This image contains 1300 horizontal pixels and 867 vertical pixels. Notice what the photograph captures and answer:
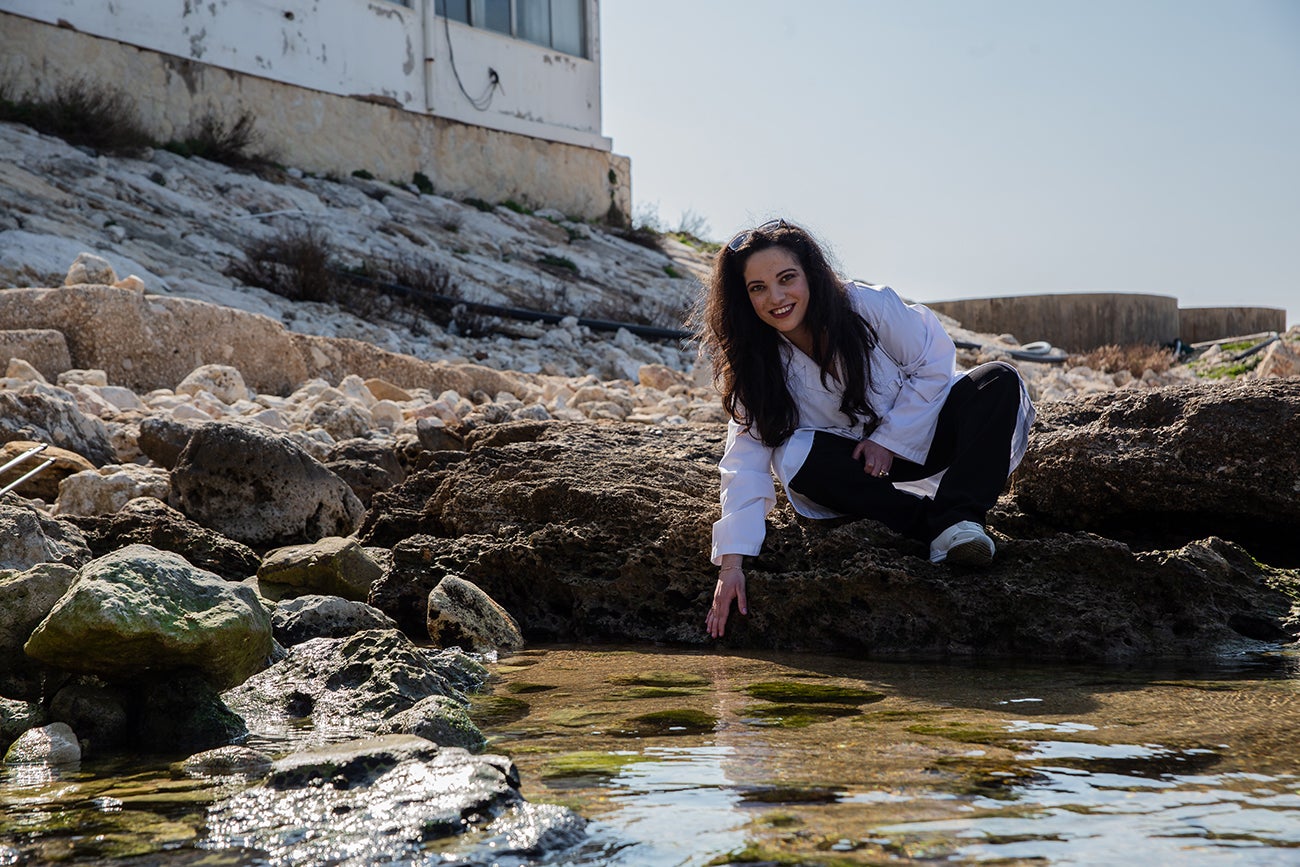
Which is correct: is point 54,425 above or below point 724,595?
above

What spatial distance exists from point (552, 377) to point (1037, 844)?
362 inches

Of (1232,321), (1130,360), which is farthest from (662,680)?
(1232,321)

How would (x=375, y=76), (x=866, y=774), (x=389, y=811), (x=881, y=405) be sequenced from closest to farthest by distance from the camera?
(x=389, y=811) → (x=866, y=774) → (x=881, y=405) → (x=375, y=76)

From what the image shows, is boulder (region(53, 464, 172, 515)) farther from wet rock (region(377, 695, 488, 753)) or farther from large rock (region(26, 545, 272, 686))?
wet rock (region(377, 695, 488, 753))

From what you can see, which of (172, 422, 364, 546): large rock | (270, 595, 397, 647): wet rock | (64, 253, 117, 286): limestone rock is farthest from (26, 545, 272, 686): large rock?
(64, 253, 117, 286): limestone rock

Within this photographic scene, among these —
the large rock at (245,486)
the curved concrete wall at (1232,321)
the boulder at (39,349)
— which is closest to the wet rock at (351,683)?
the large rock at (245,486)

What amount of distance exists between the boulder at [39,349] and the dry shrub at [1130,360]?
463 inches

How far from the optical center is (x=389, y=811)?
1977 mm

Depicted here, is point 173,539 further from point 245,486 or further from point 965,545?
point 965,545

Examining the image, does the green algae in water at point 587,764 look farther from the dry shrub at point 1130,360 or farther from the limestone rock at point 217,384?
the dry shrub at point 1130,360

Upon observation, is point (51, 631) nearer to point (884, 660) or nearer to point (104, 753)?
point (104, 753)

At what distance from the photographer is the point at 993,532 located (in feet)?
13.4

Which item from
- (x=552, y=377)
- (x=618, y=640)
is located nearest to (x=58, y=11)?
(x=552, y=377)

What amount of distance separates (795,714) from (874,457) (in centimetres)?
122
